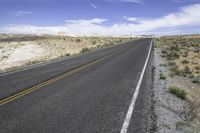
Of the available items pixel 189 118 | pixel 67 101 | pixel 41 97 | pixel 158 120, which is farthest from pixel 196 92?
pixel 41 97

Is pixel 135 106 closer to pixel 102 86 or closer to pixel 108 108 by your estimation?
pixel 108 108

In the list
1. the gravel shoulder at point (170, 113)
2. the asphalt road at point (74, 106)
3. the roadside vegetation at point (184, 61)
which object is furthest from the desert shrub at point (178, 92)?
the roadside vegetation at point (184, 61)

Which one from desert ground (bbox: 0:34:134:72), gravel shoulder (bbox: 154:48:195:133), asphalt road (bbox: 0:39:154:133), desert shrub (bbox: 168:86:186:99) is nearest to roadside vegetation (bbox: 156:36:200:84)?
desert shrub (bbox: 168:86:186:99)

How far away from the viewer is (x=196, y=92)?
35.3ft

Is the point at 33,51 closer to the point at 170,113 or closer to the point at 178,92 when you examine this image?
the point at 178,92

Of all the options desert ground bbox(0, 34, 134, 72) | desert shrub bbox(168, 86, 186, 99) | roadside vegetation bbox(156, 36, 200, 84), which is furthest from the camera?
desert ground bbox(0, 34, 134, 72)

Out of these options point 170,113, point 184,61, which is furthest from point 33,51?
point 170,113

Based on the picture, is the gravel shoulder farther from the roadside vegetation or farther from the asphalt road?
the roadside vegetation

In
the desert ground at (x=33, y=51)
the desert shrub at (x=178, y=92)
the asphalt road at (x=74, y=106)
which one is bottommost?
the desert ground at (x=33, y=51)

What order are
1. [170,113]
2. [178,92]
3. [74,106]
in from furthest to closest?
[178,92], [74,106], [170,113]

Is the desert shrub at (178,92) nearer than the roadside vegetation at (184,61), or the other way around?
the desert shrub at (178,92)

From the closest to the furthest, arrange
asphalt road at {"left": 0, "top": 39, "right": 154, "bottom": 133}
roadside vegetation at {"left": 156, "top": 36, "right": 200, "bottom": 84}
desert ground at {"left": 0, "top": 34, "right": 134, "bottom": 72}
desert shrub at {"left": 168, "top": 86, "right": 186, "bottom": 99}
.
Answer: asphalt road at {"left": 0, "top": 39, "right": 154, "bottom": 133}
desert shrub at {"left": 168, "top": 86, "right": 186, "bottom": 99}
roadside vegetation at {"left": 156, "top": 36, "right": 200, "bottom": 84}
desert ground at {"left": 0, "top": 34, "right": 134, "bottom": 72}

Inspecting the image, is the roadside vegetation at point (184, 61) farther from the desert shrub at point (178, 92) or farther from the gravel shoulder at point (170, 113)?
the gravel shoulder at point (170, 113)

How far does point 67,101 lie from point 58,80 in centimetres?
394
